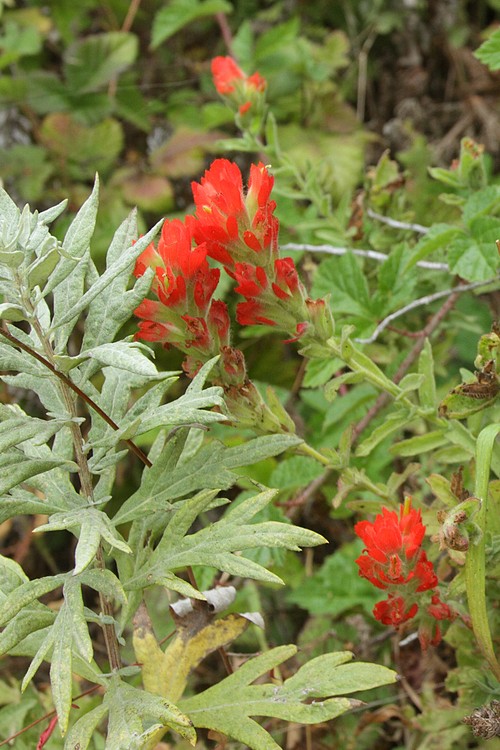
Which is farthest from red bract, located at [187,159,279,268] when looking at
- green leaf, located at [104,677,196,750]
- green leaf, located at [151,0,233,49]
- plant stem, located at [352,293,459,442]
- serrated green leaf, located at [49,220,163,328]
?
green leaf, located at [151,0,233,49]

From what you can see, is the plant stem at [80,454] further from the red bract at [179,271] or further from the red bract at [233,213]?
the red bract at [233,213]

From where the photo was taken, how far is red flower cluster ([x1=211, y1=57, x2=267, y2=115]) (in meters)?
1.79

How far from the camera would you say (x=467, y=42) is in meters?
2.79

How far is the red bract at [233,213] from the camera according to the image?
39.7 inches

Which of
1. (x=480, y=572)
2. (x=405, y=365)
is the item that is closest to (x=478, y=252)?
(x=405, y=365)

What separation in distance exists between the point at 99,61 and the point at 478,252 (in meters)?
1.82

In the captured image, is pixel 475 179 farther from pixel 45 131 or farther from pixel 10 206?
pixel 45 131

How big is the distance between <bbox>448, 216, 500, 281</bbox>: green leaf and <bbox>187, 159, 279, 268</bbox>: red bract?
502 millimetres

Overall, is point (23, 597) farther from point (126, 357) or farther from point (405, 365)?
point (405, 365)

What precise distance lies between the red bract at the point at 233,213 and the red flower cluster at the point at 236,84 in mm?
828

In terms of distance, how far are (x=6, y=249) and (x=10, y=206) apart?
11 cm

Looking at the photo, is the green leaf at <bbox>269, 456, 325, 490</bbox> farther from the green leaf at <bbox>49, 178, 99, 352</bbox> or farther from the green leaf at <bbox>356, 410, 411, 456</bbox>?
the green leaf at <bbox>49, 178, 99, 352</bbox>

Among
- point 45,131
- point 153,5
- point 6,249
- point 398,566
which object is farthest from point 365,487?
point 153,5

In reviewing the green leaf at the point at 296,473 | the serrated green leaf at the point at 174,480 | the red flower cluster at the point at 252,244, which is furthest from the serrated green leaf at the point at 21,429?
the green leaf at the point at 296,473
